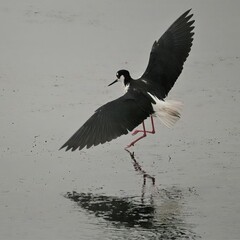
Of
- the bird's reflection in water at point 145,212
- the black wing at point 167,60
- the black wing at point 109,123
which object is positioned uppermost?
the black wing at point 167,60

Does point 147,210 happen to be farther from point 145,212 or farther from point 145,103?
point 145,103

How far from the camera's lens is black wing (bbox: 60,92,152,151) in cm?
853

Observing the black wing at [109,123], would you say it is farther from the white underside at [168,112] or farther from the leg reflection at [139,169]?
the leg reflection at [139,169]

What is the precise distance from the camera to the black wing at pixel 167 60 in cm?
988

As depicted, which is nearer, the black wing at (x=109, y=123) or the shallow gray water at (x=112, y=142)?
the shallow gray water at (x=112, y=142)

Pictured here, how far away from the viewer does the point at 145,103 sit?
9.17 metres

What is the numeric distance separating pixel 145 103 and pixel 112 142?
72cm

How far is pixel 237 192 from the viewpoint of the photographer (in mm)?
7961

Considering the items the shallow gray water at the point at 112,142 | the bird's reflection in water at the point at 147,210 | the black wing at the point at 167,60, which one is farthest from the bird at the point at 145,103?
the bird's reflection in water at the point at 147,210

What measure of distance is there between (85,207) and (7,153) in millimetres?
1880

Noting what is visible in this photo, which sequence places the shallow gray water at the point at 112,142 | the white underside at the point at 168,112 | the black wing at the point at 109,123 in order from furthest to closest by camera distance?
the white underside at the point at 168,112 < the black wing at the point at 109,123 < the shallow gray water at the point at 112,142

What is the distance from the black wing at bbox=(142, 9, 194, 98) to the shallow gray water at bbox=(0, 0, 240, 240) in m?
0.58

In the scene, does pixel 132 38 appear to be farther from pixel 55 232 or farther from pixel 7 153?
pixel 55 232

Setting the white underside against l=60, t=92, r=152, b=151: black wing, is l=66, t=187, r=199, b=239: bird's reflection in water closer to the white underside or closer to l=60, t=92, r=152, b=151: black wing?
l=60, t=92, r=152, b=151: black wing
